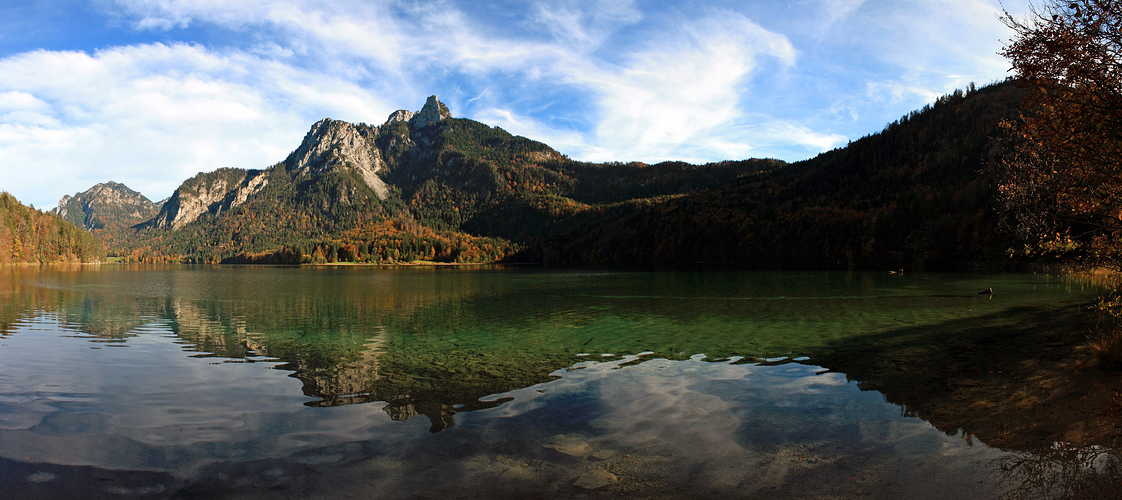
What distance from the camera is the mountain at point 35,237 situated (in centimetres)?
14362

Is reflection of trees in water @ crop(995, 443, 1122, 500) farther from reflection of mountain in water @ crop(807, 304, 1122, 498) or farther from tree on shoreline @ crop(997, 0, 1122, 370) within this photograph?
tree on shoreline @ crop(997, 0, 1122, 370)

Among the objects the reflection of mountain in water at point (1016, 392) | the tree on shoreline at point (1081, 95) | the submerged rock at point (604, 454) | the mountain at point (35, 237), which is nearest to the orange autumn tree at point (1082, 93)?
the tree on shoreline at point (1081, 95)

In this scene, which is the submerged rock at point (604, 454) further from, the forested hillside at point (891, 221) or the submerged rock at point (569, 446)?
the forested hillside at point (891, 221)

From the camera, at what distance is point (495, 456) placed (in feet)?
30.0

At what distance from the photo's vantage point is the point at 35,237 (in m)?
161

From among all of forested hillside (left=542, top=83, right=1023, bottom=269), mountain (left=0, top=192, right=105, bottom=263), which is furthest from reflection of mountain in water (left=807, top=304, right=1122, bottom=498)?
mountain (left=0, top=192, right=105, bottom=263)

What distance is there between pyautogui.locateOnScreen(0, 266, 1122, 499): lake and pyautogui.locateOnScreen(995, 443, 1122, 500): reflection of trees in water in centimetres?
4

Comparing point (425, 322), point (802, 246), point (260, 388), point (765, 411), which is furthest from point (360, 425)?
point (802, 246)

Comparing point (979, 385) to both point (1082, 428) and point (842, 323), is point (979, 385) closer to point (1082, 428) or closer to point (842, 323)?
point (1082, 428)

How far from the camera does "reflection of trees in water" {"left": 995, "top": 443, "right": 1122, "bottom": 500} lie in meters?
7.07

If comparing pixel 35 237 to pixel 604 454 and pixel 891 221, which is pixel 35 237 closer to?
pixel 604 454

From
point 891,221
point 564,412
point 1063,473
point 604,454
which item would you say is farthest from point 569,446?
point 891,221

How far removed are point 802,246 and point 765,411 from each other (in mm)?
160701

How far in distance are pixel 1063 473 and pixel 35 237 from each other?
23194cm
